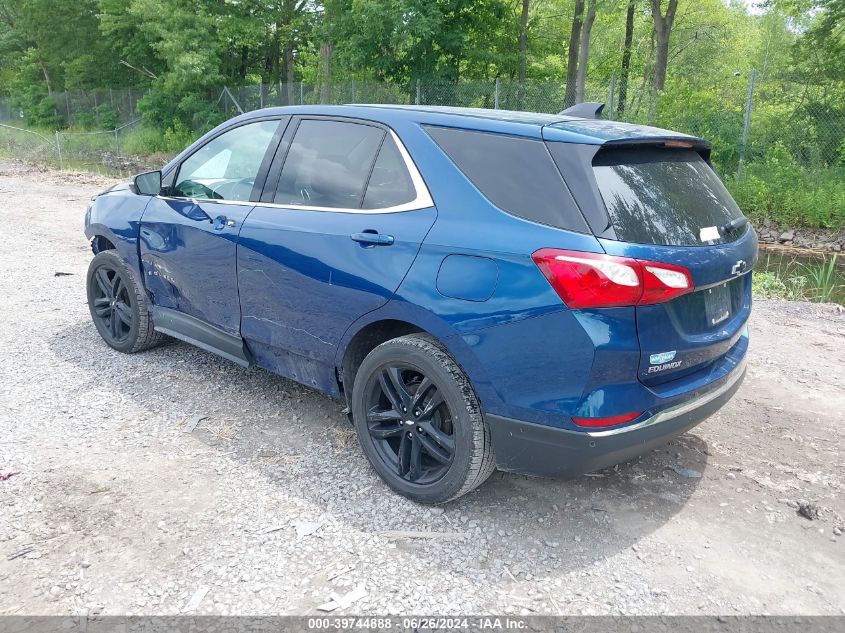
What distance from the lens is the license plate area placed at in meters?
3.01

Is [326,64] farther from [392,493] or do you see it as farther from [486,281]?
[486,281]

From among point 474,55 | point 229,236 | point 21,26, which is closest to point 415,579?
point 229,236

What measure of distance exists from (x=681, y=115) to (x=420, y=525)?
52.3 feet

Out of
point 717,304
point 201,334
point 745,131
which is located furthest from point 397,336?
point 745,131

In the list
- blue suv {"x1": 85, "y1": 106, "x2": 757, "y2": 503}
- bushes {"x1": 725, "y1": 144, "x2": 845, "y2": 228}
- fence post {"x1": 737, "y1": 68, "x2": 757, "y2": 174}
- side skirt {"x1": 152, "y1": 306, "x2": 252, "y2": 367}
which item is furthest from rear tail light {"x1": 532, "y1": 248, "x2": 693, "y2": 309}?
fence post {"x1": 737, "y1": 68, "x2": 757, "y2": 174}

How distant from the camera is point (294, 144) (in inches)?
154

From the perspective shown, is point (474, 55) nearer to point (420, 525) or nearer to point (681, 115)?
point (681, 115)

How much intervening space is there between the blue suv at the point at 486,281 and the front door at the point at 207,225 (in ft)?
0.09

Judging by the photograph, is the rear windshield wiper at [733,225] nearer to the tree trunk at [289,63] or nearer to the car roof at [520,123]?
the car roof at [520,123]

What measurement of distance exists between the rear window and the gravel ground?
4.48ft

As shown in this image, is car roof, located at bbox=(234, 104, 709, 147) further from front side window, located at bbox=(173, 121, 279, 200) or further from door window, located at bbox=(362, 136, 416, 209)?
front side window, located at bbox=(173, 121, 279, 200)

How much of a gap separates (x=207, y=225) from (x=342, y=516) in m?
2.03

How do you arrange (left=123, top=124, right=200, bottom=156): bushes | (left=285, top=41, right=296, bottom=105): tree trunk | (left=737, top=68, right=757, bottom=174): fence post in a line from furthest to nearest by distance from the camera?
(left=285, top=41, right=296, bottom=105): tree trunk < (left=123, top=124, right=200, bottom=156): bushes < (left=737, top=68, right=757, bottom=174): fence post

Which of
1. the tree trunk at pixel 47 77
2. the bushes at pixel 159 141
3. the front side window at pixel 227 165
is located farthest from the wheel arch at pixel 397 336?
the tree trunk at pixel 47 77
